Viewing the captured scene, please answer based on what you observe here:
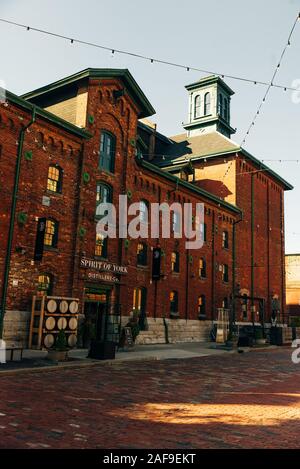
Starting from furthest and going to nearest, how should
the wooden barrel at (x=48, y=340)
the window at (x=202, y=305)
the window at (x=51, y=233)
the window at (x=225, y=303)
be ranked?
the window at (x=225, y=303), the window at (x=202, y=305), the window at (x=51, y=233), the wooden barrel at (x=48, y=340)

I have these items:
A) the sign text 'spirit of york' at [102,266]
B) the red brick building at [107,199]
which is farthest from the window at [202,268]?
the sign text 'spirit of york' at [102,266]

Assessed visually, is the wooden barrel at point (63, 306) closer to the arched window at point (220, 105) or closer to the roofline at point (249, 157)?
the roofline at point (249, 157)

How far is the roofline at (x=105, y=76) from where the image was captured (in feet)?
73.9

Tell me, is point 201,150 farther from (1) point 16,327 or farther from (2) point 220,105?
(1) point 16,327

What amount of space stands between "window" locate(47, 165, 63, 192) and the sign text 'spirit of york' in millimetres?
3753

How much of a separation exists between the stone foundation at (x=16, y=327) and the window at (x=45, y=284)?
1288 millimetres

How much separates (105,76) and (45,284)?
466 inches

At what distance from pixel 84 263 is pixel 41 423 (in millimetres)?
14500

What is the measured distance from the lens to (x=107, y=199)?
23562 millimetres

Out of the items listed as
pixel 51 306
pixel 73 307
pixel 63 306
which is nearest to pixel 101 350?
pixel 51 306

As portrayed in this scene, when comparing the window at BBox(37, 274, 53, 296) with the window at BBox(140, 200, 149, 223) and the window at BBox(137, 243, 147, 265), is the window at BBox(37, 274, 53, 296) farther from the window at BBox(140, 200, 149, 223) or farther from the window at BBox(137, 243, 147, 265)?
the window at BBox(140, 200, 149, 223)

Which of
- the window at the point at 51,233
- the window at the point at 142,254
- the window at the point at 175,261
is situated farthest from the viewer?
the window at the point at 175,261

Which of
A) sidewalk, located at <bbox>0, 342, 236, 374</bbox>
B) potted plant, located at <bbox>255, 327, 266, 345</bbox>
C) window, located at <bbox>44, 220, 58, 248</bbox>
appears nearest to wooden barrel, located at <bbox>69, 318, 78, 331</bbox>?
sidewalk, located at <bbox>0, 342, 236, 374</bbox>
